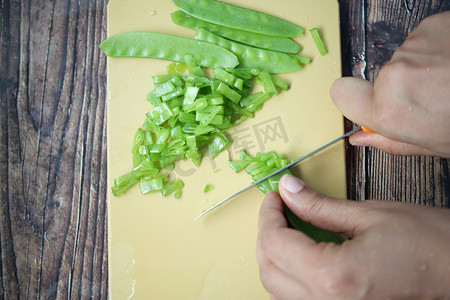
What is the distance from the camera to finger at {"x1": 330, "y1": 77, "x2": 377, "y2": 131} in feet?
5.13

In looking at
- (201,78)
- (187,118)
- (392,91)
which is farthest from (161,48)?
(392,91)

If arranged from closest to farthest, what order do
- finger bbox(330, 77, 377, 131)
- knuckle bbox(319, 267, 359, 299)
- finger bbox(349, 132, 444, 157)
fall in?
1. knuckle bbox(319, 267, 359, 299)
2. finger bbox(330, 77, 377, 131)
3. finger bbox(349, 132, 444, 157)

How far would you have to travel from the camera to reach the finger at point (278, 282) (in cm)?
122

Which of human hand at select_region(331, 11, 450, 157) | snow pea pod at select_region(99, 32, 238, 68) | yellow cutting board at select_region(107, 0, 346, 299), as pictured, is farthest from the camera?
snow pea pod at select_region(99, 32, 238, 68)

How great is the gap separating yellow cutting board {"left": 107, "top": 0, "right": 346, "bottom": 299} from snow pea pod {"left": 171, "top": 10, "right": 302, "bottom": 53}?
2.5 inches

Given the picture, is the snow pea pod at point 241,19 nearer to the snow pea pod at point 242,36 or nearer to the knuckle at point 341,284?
the snow pea pod at point 242,36

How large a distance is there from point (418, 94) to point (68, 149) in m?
1.86

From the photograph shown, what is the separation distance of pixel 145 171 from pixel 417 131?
1366 millimetres

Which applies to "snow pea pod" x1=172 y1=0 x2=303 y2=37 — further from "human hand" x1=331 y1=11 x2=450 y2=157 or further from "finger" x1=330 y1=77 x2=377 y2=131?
"human hand" x1=331 y1=11 x2=450 y2=157

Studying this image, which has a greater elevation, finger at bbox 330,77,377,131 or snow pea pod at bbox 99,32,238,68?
snow pea pod at bbox 99,32,238,68

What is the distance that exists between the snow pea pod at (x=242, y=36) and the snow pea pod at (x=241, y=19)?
1.3 inches

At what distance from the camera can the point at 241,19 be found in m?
2.15

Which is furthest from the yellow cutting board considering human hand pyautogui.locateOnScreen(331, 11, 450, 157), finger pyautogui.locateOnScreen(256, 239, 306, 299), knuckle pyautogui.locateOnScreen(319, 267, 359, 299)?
knuckle pyautogui.locateOnScreen(319, 267, 359, 299)

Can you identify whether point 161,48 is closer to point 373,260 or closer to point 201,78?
point 201,78
